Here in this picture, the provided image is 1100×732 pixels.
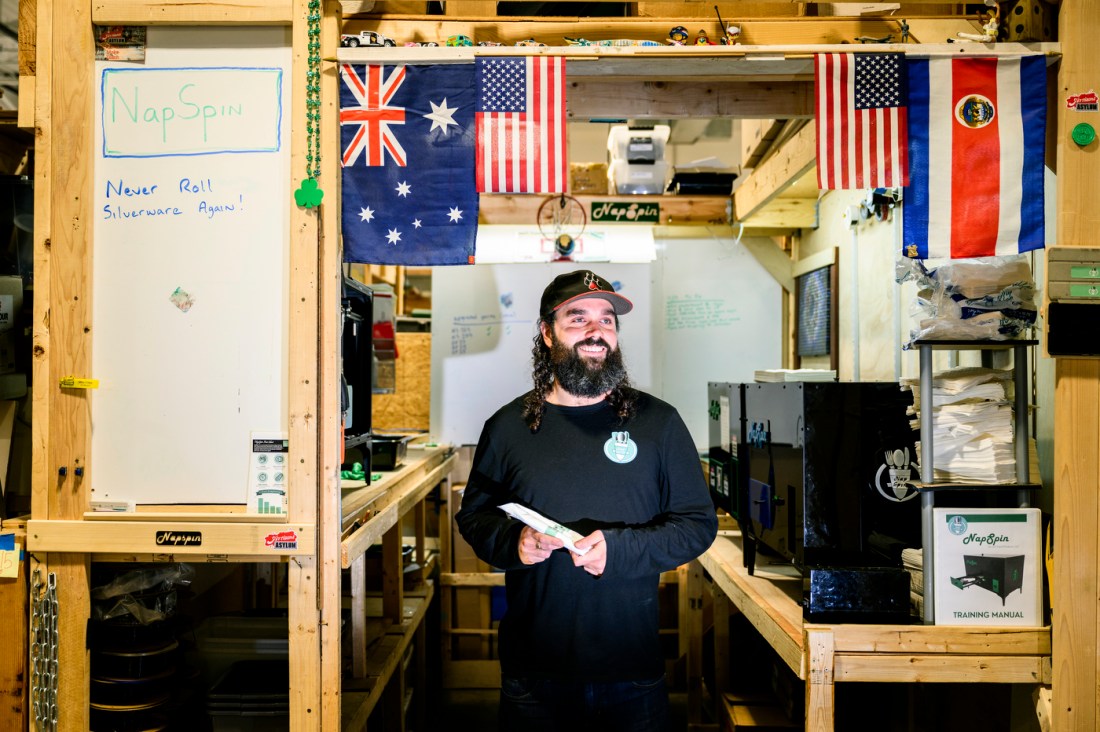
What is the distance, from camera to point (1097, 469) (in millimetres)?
2334

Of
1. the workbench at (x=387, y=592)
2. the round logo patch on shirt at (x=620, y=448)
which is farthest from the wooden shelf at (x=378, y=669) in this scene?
the round logo patch on shirt at (x=620, y=448)

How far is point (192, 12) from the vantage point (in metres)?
2.28

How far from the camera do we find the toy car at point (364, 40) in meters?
2.36

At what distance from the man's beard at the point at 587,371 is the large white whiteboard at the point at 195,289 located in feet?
2.87

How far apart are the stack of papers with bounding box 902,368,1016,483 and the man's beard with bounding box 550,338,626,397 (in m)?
0.99

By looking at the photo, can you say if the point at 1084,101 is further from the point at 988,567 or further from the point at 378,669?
the point at 378,669

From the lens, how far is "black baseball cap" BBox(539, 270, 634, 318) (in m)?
2.52

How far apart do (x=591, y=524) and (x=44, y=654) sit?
172cm

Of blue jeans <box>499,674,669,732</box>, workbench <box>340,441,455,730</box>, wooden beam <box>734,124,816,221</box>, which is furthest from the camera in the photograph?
wooden beam <box>734,124,816,221</box>

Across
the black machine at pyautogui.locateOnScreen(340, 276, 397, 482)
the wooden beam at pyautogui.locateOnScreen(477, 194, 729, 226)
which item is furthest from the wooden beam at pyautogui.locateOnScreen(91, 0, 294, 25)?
the wooden beam at pyautogui.locateOnScreen(477, 194, 729, 226)

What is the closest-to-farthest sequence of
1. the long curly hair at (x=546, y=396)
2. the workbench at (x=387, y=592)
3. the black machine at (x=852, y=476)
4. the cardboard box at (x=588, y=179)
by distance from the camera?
the long curly hair at (x=546, y=396)
the black machine at (x=852, y=476)
the workbench at (x=387, y=592)
the cardboard box at (x=588, y=179)

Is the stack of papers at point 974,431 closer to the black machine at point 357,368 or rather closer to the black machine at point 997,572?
the black machine at point 997,572

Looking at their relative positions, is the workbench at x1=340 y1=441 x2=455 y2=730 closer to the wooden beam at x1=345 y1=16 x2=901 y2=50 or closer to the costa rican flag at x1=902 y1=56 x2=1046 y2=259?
the wooden beam at x1=345 y1=16 x2=901 y2=50

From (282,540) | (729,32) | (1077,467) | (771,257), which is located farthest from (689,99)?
(771,257)
